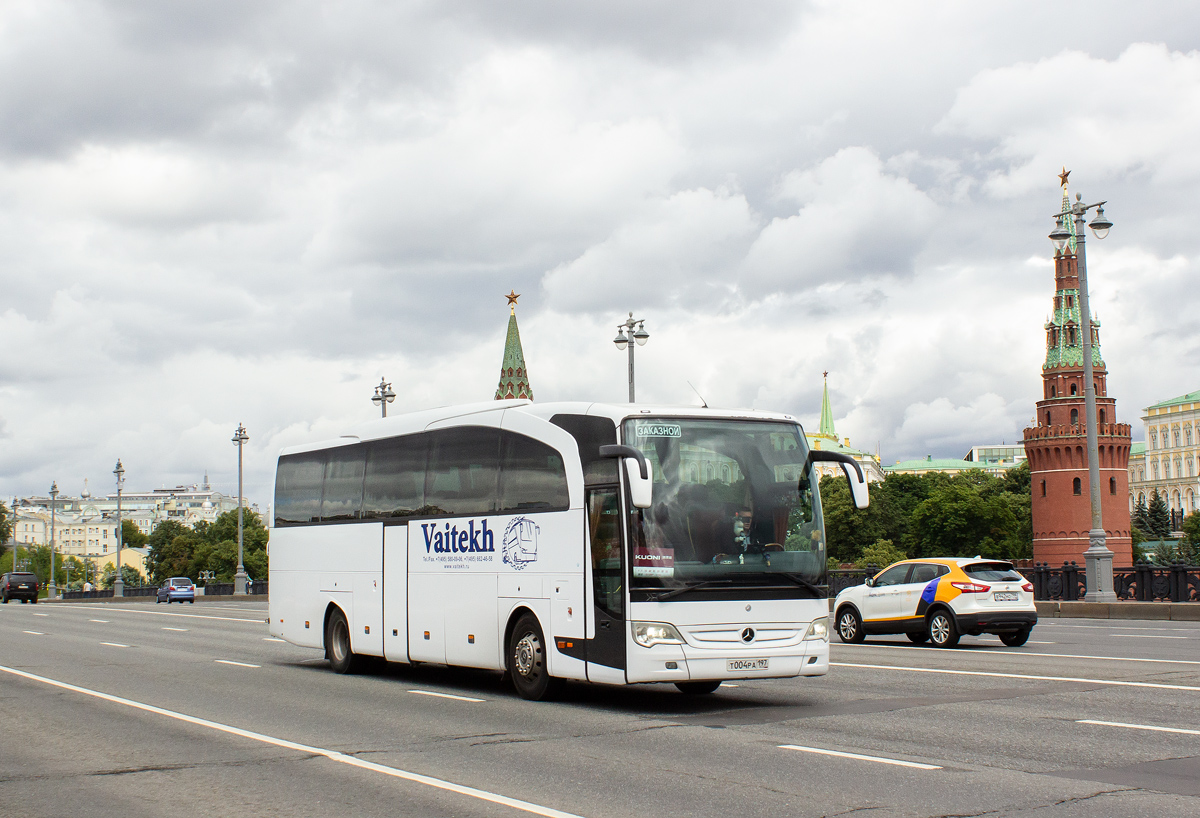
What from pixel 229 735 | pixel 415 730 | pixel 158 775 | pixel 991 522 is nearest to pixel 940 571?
pixel 415 730

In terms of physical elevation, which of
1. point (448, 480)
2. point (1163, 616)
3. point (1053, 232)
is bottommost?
point (1163, 616)

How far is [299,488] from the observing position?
17891 millimetres

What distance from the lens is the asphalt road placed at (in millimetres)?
7066

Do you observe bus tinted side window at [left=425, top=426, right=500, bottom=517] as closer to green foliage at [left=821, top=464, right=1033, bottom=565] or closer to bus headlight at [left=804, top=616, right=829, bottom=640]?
bus headlight at [left=804, top=616, right=829, bottom=640]

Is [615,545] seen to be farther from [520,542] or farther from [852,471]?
[852,471]

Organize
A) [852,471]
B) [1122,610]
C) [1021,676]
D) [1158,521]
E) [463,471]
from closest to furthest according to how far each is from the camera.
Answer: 1. [852,471]
2. [463,471]
3. [1021,676]
4. [1122,610]
5. [1158,521]

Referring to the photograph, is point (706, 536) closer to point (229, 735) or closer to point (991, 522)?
point (229, 735)

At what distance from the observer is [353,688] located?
14180 millimetres

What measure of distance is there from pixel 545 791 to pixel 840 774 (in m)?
1.98

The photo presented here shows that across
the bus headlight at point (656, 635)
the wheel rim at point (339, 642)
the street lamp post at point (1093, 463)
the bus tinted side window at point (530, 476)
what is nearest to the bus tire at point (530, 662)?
the bus tinted side window at point (530, 476)

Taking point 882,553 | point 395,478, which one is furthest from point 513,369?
point 395,478

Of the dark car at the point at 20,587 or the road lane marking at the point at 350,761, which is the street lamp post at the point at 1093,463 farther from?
the dark car at the point at 20,587

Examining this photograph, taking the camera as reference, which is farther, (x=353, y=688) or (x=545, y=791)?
(x=353, y=688)

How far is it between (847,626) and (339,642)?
9.60m
